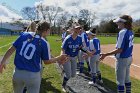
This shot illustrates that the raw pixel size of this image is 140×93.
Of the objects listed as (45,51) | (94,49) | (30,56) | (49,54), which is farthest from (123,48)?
(94,49)

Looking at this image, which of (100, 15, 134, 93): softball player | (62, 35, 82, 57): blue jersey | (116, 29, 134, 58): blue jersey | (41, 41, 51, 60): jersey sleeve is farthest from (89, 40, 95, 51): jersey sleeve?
(41, 41, 51, 60): jersey sleeve

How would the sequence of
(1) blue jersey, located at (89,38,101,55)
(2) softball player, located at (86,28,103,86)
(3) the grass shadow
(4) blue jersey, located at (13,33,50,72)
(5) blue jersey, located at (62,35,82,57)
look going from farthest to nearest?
(1) blue jersey, located at (89,38,101,55)
(2) softball player, located at (86,28,103,86)
(3) the grass shadow
(5) blue jersey, located at (62,35,82,57)
(4) blue jersey, located at (13,33,50,72)

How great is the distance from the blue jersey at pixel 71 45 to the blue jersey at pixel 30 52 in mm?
3671

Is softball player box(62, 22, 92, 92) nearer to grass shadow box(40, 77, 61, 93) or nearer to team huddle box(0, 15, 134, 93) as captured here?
team huddle box(0, 15, 134, 93)

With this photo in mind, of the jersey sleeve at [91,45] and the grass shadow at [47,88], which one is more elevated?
the jersey sleeve at [91,45]

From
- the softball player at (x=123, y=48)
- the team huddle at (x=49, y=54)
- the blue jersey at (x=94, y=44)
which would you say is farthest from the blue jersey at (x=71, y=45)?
the softball player at (x=123, y=48)

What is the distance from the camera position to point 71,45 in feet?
31.2

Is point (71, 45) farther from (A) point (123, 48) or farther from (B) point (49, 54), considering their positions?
(B) point (49, 54)

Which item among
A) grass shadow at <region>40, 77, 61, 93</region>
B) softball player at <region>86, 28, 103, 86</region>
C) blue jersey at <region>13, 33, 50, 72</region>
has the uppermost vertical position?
blue jersey at <region>13, 33, 50, 72</region>

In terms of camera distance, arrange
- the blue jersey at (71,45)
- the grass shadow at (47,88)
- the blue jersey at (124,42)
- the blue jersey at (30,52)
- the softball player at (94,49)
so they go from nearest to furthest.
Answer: the blue jersey at (30,52) < the blue jersey at (124,42) < the blue jersey at (71,45) < the grass shadow at (47,88) < the softball player at (94,49)

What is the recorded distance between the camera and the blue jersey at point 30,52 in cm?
567

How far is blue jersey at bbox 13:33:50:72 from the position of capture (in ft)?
18.6

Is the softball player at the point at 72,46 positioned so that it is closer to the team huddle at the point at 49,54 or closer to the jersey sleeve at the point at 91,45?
the team huddle at the point at 49,54

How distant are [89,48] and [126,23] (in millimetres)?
Result: 3381
